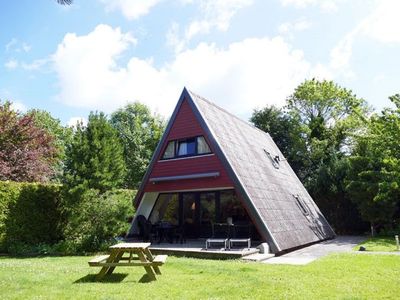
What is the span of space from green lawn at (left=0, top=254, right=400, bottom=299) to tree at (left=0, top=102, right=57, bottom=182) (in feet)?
39.5

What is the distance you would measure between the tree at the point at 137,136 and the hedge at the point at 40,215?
60.7 ft

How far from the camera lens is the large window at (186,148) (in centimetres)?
1612

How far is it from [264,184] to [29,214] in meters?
9.52

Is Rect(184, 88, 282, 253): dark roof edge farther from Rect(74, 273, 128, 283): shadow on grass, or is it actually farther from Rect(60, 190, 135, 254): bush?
Rect(74, 273, 128, 283): shadow on grass

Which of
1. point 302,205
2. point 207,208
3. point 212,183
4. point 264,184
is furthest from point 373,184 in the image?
point 212,183

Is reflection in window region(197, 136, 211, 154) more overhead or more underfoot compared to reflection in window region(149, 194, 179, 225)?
more overhead

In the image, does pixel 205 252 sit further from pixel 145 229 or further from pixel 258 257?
pixel 145 229

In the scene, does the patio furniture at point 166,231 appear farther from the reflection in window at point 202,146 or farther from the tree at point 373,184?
the tree at point 373,184

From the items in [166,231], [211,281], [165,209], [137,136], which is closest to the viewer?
[211,281]

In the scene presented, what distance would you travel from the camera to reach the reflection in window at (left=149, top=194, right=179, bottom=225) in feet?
58.5

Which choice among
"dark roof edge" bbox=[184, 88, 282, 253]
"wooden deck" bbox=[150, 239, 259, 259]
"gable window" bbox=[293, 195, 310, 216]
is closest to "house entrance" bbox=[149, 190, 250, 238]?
"dark roof edge" bbox=[184, 88, 282, 253]

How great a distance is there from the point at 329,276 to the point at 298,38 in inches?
383

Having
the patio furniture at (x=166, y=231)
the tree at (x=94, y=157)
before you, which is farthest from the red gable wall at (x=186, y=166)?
the tree at (x=94, y=157)

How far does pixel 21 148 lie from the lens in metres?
23.3
